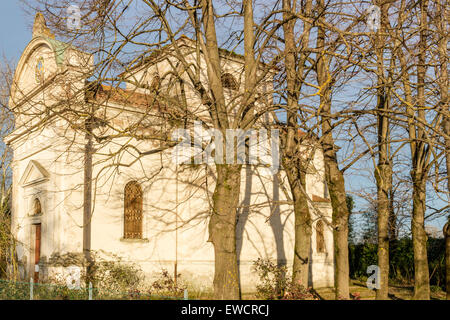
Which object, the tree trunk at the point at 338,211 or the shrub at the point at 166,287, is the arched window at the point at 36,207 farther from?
the tree trunk at the point at 338,211

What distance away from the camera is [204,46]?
11.2 metres

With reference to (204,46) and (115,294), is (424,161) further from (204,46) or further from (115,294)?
(115,294)

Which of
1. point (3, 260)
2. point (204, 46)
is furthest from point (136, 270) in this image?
point (204, 46)

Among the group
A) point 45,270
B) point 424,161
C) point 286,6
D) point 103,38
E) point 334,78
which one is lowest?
point 45,270

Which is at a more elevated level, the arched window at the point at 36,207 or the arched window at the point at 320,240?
the arched window at the point at 36,207

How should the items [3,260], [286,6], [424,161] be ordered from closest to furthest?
[286,6] < [424,161] < [3,260]

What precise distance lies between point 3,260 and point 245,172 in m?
10.8

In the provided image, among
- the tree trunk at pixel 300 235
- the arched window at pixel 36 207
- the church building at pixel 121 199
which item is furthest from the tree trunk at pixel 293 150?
the arched window at pixel 36 207

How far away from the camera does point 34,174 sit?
16969mm

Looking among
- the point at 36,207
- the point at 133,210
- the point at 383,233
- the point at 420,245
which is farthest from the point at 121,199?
the point at 420,245

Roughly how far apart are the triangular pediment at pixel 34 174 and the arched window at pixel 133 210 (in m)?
2.92

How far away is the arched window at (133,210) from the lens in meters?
16.6

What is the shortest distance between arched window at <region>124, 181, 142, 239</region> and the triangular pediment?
9.58 feet

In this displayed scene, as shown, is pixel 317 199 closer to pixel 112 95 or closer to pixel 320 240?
pixel 320 240
